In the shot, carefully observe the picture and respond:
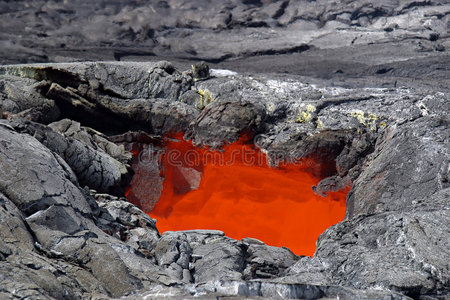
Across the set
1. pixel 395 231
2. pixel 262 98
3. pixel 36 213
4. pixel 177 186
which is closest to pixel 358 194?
pixel 395 231

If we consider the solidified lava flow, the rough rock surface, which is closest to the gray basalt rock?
the rough rock surface

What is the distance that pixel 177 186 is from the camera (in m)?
11.1

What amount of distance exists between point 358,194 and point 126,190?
4785 mm

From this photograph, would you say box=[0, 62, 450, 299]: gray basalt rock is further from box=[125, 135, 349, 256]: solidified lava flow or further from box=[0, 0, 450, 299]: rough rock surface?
box=[125, 135, 349, 256]: solidified lava flow

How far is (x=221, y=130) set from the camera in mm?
10594

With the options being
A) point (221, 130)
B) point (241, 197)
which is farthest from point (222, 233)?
point (221, 130)

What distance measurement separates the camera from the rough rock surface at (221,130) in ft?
A: 17.7

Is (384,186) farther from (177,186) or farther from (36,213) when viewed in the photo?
(36,213)

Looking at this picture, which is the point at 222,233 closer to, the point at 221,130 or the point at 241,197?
the point at 241,197

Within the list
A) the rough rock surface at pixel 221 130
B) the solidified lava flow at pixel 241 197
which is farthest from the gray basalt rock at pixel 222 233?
the solidified lava flow at pixel 241 197

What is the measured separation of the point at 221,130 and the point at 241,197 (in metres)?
1.63

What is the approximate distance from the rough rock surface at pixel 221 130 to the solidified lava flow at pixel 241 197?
1.30 feet

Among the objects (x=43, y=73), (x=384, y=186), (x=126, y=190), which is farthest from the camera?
(x=43, y=73)

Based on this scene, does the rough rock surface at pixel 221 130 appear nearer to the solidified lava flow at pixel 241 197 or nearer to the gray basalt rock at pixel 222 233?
the gray basalt rock at pixel 222 233
